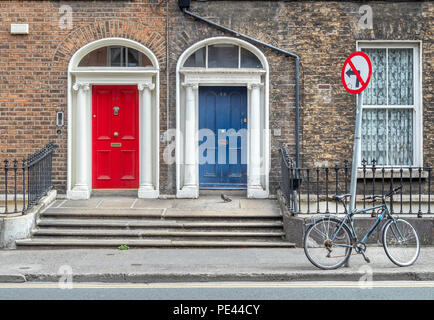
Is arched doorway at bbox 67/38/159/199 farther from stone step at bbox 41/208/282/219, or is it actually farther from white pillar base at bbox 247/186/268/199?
white pillar base at bbox 247/186/268/199

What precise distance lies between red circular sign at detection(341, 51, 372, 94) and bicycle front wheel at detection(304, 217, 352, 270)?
1.98 m

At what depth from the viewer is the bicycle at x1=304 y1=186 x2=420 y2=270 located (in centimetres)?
790

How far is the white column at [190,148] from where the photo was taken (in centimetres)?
1190

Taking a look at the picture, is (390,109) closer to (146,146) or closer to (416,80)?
(416,80)

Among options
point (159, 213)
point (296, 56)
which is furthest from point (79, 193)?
point (296, 56)

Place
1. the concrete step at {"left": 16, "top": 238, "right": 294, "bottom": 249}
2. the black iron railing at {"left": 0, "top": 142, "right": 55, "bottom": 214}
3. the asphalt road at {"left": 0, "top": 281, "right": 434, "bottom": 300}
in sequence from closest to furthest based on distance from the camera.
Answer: the asphalt road at {"left": 0, "top": 281, "right": 434, "bottom": 300} → the concrete step at {"left": 16, "top": 238, "right": 294, "bottom": 249} → the black iron railing at {"left": 0, "top": 142, "right": 55, "bottom": 214}

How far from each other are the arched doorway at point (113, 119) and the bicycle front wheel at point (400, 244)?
5.19 m

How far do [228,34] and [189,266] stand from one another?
5531mm

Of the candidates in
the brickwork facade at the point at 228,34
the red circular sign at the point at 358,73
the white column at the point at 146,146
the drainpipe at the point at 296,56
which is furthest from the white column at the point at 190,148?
the red circular sign at the point at 358,73

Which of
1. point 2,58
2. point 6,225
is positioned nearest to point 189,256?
point 6,225

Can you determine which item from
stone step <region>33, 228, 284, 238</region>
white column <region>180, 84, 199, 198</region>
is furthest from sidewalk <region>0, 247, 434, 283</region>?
white column <region>180, 84, 199, 198</region>

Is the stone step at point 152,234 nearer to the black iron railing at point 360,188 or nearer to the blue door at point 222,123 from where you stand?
the black iron railing at point 360,188

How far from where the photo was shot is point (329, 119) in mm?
11906

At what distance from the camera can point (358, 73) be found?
28.2 feet
